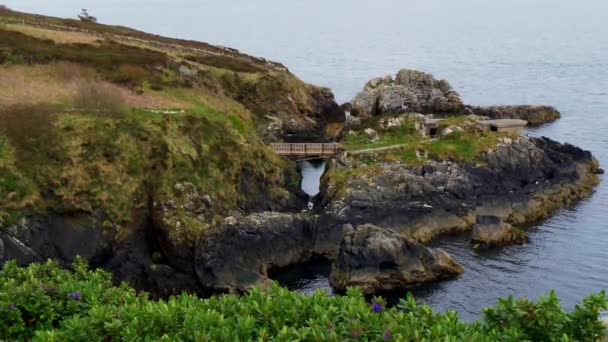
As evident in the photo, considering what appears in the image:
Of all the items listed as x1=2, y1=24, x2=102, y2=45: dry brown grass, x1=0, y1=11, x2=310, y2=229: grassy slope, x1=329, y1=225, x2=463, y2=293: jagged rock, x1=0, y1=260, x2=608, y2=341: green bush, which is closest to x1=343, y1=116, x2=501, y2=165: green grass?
x1=0, y1=11, x2=310, y2=229: grassy slope

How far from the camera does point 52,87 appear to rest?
198 ft

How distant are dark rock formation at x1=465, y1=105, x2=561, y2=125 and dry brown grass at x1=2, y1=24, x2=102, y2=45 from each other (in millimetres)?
53958

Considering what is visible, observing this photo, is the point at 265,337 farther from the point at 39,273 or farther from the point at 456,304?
the point at 456,304

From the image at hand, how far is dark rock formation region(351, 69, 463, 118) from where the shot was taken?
9762 centimetres

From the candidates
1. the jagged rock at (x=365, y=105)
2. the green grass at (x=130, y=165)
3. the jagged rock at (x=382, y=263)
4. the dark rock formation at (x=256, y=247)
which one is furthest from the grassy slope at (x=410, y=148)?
the jagged rock at (x=365, y=105)

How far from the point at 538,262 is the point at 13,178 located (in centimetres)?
3798

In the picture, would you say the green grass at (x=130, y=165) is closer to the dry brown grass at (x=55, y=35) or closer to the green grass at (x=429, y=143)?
the green grass at (x=429, y=143)

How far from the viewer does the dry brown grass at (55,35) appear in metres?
79.7

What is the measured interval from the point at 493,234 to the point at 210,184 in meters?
22.9

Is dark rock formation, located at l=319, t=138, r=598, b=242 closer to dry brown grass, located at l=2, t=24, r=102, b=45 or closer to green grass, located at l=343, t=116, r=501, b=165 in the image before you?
green grass, located at l=343, t=116, r=501, b=165

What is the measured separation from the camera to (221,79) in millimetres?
89938

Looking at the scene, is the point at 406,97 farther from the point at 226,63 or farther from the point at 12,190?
the point at 12,190

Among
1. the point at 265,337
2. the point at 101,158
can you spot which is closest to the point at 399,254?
the point at 101,158

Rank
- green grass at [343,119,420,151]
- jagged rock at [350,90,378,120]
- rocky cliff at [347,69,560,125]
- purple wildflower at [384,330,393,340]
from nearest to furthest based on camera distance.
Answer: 1. purple wildflower at [384,330,393,340]
2. green grass at [343,119,420,151]
3. jagged rock at [350,90,378,120]
4. rocky cliff at [347,69,560,125]
